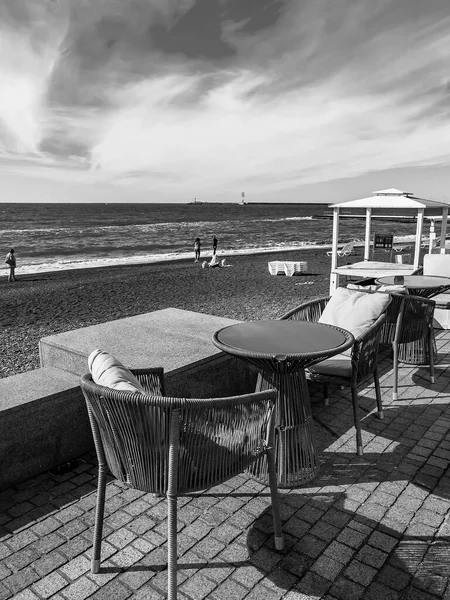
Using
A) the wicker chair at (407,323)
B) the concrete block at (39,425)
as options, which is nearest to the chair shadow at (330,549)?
the concrete block at (39,425)

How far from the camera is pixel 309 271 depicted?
18500mm

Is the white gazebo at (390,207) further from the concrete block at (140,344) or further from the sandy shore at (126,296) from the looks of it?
the concrete block at (140,344)

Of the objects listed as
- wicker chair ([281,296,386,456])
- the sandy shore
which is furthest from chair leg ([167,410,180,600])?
the sandy shore

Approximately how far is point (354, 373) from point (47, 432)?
6.87ft

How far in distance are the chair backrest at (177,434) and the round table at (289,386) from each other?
25.9 inches

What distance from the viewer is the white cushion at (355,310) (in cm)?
398

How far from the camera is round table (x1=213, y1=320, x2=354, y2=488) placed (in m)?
2.85

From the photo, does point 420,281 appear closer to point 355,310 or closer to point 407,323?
point 407,323

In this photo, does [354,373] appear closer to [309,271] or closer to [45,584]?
[45,584]

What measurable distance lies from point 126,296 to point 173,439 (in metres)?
11.3

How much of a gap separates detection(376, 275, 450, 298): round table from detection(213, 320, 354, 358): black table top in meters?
2.55

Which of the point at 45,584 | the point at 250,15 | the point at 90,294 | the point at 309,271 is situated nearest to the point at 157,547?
the point at 45,584

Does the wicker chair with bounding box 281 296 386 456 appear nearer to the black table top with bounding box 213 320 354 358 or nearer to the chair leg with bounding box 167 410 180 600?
the black table top with bounding box 213 320 354 358

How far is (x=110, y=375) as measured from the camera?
2.17m
